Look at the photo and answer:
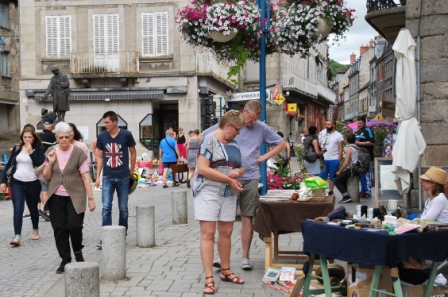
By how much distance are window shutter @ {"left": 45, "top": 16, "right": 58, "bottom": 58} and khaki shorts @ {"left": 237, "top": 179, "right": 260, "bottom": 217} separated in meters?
26.7

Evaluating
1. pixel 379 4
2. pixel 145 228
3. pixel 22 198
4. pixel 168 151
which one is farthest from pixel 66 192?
pixel 168 151

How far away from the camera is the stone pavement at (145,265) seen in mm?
6983

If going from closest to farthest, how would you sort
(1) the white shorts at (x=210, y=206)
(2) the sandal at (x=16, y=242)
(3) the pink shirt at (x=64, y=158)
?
1. (1) the white shorts at (x=210, y=206)
2. (3) the pink shirt at (x=64, y=158)
3. (2) the sandal at (x=16, y=242)

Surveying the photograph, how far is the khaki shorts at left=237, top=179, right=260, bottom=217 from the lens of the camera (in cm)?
765

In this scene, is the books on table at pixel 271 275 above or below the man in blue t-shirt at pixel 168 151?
below

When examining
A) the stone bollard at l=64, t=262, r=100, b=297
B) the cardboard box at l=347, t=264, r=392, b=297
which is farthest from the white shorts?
the cardboard box at l=347, t=264, r=392, b=297

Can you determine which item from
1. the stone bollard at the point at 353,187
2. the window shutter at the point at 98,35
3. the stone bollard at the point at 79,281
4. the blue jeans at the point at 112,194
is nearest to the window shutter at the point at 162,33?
the window shutter at the point at 98,35

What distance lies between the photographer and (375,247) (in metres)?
5.29

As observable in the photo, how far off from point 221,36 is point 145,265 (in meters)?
3.86

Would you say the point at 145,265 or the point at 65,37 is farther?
the point at 65,37

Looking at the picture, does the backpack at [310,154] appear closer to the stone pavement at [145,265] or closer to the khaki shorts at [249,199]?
the stone pavement at [145,265]

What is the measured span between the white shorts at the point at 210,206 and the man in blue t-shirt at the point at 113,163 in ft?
9.88

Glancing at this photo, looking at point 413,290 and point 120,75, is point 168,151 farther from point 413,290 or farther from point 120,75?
point 413,290

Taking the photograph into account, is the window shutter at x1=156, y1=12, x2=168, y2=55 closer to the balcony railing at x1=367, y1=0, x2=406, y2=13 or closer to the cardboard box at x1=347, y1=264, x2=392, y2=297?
the balcony railing at x1=367, y1=0, x2=406, y2=13
